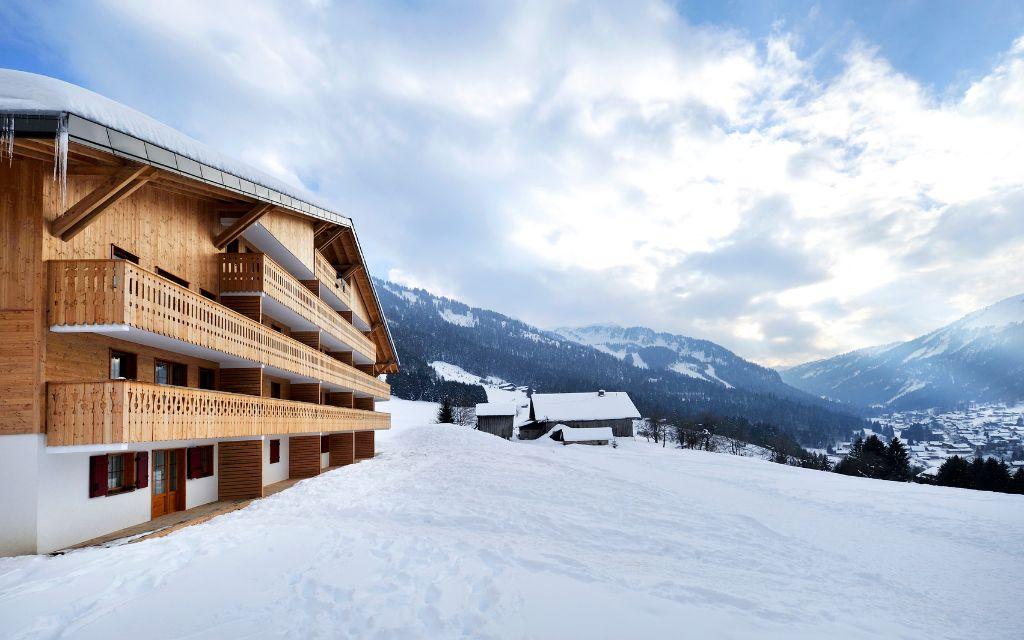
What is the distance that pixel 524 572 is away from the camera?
9.80m

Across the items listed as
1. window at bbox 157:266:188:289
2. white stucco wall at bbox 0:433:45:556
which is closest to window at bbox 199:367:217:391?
window at bbox 157:266:188:289

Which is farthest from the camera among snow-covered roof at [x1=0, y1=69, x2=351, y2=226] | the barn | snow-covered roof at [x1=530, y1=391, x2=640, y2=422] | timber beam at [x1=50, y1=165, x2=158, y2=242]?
snow-covered roof at [x1=530, y1=391, x2=640, y2=422]

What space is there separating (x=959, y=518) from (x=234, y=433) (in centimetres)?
2931

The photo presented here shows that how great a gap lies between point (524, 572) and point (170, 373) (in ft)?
41.4

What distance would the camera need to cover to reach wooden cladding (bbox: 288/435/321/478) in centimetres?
2506

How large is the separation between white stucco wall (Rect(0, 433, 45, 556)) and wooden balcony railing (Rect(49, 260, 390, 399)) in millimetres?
2472

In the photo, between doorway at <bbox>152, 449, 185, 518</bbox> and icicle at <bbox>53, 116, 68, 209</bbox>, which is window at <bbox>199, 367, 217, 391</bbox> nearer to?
doorway at <bbox>152, 449, 185, 518</bbox>

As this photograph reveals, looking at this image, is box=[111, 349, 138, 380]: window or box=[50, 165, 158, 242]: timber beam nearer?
box=[50, 165, 158, 242]: timber beam

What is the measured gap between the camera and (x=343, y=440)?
1278 inches

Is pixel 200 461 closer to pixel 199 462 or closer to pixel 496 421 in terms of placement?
pixel 199 462

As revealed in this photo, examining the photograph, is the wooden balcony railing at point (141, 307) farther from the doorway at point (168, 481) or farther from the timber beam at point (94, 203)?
the doorway at point (168, 481)

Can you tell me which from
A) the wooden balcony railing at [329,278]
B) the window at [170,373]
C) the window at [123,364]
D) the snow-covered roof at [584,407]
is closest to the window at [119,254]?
the window at [123,364]

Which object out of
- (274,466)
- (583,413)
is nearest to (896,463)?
(583,413)

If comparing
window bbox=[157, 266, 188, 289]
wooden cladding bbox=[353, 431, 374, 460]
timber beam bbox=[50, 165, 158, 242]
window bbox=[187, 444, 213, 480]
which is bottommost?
wooden cladding bbox=[353, 431, 374, 460]
